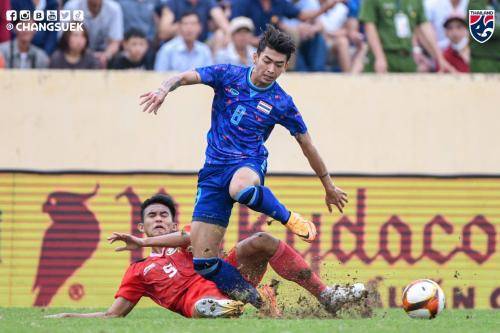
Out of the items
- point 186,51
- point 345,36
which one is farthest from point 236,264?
point 345,36

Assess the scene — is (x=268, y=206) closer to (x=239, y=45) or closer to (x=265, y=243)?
(x=265, y=243)

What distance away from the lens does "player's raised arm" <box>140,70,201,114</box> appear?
9266 millimetres

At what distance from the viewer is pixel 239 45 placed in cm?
1586

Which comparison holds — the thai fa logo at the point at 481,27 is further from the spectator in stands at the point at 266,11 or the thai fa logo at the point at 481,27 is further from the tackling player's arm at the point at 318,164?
the tackling player's arm at the point at 318,164

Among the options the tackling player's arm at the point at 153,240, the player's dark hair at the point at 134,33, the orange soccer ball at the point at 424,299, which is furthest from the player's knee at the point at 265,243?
the player's dark hair at the point at 134,33

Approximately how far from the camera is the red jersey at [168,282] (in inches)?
399

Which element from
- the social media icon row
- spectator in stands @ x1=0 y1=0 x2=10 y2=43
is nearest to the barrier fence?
spectator in stands @ x1=0 y1=0 x2=10 y2=43

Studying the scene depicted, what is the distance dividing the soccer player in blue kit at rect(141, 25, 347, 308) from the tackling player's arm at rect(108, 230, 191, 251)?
98mm

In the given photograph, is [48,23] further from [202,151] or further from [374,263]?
[374,263]

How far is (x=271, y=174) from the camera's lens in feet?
52.4

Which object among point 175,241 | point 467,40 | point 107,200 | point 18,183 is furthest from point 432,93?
point 175,241

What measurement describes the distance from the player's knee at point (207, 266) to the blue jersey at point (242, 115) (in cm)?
88

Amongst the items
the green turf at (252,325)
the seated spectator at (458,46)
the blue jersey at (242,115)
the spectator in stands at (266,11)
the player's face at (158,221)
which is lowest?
the green turf at (252,325)

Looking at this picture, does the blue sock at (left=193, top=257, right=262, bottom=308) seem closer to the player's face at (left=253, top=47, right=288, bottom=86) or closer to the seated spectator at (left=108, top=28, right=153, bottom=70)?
the player's face at (left=253, top=47, right=288, bottom=86)
